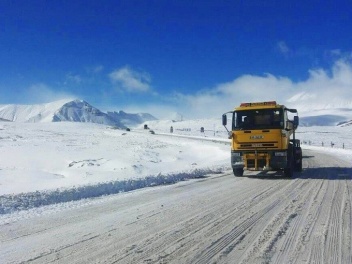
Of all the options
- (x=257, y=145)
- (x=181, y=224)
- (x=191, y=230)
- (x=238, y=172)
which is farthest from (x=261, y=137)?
(x=191, y=230)

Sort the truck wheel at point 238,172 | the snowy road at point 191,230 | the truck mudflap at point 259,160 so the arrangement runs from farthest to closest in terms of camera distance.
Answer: the truck wheel at point 238,172 < the truck mudflap at point 259,160 < the snowy road at point 191,230

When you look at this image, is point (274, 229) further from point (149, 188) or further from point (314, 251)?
point (149, 188)

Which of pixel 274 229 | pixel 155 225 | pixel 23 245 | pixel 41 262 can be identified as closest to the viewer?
pixel 41 262

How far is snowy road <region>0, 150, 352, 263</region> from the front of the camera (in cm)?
520

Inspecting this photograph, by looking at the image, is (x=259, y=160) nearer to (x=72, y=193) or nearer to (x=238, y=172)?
(x=238, y=172)

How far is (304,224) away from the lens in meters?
6.93

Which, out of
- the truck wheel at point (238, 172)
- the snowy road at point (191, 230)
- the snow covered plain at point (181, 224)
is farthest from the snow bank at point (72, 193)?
the truck wheel at point (238, 172)

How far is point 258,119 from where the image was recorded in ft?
49.6

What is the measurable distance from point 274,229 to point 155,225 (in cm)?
216

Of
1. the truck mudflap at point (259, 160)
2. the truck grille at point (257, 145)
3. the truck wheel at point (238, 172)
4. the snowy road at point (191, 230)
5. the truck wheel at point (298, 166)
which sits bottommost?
the snowy road at point (191, 230)

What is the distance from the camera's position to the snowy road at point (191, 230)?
520 cm

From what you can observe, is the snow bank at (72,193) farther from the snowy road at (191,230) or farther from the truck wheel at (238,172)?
the truck wheel at (238,172)

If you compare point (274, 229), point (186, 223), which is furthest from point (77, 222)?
point (274, 229)

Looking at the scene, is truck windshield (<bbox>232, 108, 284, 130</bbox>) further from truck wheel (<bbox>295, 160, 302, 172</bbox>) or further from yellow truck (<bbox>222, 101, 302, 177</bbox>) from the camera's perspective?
truck wheel (<bbox>295, 160, 302, 172</bbox>)
